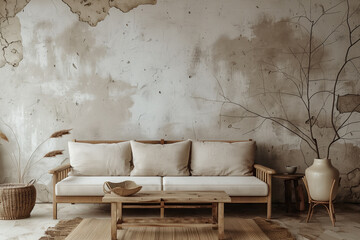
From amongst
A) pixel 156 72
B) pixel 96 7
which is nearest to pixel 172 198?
pixel 156 72

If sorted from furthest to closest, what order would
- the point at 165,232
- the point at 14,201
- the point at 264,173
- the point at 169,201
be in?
1. the point at 264,173
2. the point at 14,201
3. the point at 165,232
4. the point at 169,201

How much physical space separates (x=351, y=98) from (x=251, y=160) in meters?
1.65

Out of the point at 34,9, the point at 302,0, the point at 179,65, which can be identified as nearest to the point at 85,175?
the point at 179,65

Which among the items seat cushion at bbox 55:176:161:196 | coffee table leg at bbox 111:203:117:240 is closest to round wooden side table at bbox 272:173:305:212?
seat cushion at bbox 55:176:161:196

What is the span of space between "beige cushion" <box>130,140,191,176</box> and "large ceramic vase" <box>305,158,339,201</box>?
1.47 m

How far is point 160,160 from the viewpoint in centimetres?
496

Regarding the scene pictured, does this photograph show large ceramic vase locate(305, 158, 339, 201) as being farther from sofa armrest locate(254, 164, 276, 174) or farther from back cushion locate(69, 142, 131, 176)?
back cushion locate(69, 142, 131, 176)

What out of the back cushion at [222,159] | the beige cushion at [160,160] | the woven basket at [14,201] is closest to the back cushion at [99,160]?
the beige cushion at [160,160]

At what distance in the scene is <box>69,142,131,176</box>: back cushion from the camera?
16.2 feet

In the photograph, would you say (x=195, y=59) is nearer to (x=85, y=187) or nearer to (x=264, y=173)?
(x=264, y=173)

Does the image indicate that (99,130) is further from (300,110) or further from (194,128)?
(300,110)

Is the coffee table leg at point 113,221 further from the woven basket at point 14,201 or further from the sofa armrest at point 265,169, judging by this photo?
the sofa armrest at point 265,169

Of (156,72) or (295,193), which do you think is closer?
(295,193)

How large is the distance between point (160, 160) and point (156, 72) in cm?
120
